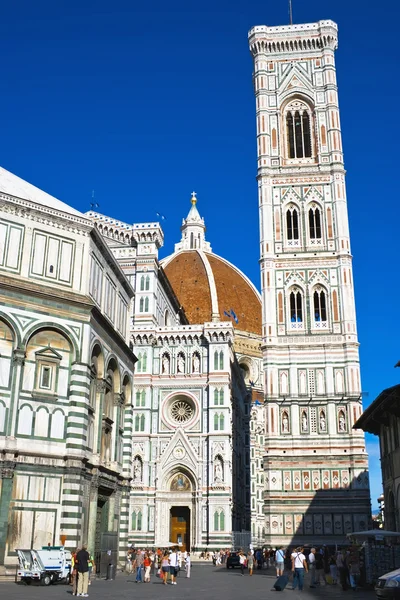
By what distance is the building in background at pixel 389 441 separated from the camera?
1064 inches

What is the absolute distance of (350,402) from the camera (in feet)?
154

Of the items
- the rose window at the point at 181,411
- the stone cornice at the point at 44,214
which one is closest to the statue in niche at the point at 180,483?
the rose window at the point at 181,411

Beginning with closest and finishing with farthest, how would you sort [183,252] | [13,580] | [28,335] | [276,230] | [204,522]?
[13,580] < [28,335] < [204,522] < [276,230] < [183,252]

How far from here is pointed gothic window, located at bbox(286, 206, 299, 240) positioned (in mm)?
52844

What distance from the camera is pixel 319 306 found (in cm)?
5059

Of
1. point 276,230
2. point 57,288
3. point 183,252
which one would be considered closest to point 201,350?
point 276,230

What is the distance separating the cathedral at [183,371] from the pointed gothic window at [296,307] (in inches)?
6.8

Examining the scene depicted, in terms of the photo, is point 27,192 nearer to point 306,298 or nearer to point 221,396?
point 221,396

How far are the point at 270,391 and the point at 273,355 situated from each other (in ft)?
8.77

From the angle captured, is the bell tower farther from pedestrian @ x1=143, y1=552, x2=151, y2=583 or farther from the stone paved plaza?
the stone paved plaza

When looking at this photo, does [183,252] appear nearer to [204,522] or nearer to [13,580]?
[204,522]

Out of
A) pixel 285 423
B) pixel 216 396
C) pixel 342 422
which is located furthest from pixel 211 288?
pixel 342 422

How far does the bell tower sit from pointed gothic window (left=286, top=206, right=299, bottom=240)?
0.27 feet

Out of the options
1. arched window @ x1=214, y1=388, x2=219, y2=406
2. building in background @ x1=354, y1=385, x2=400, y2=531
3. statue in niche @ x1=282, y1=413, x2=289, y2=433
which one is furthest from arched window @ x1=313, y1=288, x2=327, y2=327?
building in background @ x1=354, y1=385, x2=400, y2=531
